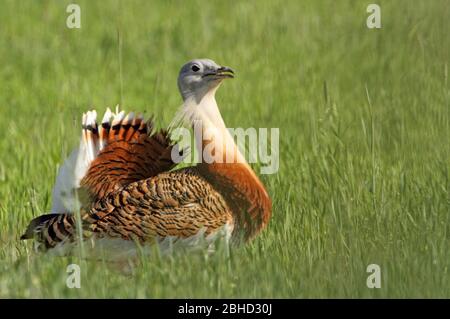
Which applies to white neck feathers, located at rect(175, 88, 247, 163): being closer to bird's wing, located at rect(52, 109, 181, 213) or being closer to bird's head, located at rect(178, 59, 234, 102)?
bird's head, located at rect(178, 59, 234, 102)

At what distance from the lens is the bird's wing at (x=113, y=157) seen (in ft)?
18.5

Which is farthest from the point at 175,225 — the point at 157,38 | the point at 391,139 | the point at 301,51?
the point at 157,38

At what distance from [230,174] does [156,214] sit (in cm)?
41

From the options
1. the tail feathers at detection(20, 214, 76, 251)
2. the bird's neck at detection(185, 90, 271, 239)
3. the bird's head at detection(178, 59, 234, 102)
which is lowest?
the tail feathers at detection(20, 214, 76, 251)

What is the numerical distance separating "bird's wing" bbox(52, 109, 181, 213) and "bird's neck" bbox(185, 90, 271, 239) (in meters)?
0.34

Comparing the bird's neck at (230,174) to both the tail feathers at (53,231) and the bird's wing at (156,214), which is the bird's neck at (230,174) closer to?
the bird's wing at (156,214)

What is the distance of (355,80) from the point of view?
8.62 meters

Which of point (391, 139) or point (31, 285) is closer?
point (31, 285)

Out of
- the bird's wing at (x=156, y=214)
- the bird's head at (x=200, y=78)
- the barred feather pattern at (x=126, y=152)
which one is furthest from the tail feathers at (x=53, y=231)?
the bird's head at (x=200, y=78)

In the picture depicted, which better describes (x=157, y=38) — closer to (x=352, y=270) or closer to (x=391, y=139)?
(x=391, y=139)

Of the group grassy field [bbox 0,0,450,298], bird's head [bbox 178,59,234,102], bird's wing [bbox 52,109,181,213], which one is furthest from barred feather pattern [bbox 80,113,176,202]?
bird's head [bbox 178,59,234,102]

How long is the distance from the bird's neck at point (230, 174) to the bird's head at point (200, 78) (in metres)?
Answer: 0.14

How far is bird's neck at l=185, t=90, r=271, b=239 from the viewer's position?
5.37 metres

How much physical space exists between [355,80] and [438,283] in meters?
3.91
